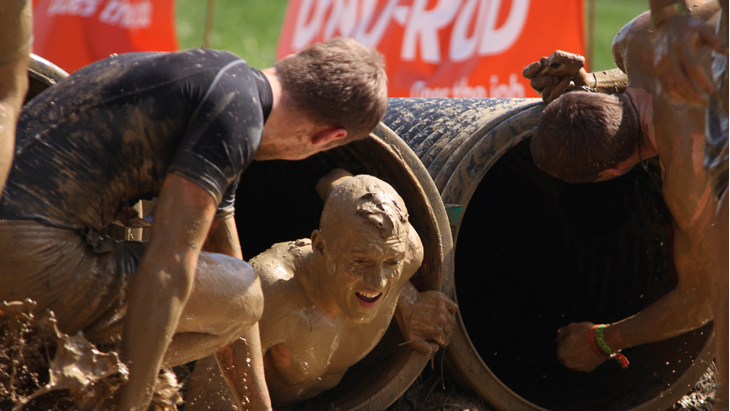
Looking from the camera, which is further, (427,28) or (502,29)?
(427,28)

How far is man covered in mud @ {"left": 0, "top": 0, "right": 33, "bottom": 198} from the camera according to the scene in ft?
5.99

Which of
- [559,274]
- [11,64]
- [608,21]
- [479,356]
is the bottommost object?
[608,21]

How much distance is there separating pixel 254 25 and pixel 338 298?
39.8ft

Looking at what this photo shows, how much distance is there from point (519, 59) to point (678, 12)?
5665 millimetres

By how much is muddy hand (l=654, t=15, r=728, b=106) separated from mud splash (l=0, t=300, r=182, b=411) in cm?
183

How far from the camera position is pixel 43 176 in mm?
2021

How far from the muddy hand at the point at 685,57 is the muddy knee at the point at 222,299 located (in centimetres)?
146

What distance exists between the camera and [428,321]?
321cm

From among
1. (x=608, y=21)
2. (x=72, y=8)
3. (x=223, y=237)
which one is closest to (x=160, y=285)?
(x=223, y=237)

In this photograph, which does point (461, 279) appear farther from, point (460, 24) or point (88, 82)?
point (460, 24)

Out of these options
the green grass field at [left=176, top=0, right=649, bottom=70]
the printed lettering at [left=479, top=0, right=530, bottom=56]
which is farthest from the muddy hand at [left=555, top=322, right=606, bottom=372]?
the green grass field at [left=176, top=0, right=649, bottom=70]

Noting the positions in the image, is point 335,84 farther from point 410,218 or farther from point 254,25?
point 254,25

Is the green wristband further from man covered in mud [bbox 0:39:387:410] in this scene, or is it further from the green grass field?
the green grass field

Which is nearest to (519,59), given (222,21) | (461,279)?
(461,279)
